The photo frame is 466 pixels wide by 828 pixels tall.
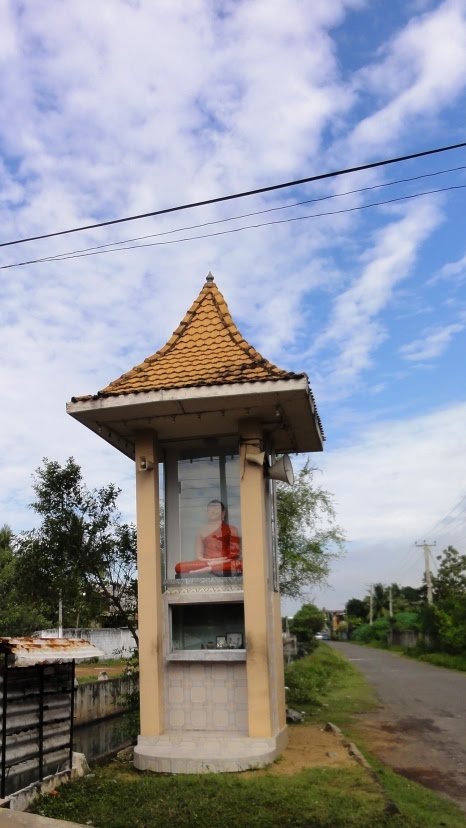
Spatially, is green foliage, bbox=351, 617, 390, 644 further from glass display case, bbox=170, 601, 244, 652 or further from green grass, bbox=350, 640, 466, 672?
glass display case, bbox=170, 601, 244, 652

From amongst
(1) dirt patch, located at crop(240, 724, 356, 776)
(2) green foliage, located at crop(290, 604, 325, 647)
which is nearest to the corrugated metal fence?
(1) dirt patch, located at crop(240, 724, 356, 776)

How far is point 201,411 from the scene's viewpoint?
365 inches

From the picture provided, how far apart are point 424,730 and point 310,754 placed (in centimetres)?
506

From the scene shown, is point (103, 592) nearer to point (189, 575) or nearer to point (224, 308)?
point (189, 575)

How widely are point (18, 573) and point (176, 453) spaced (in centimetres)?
453

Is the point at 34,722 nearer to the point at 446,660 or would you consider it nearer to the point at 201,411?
the point at 201,411

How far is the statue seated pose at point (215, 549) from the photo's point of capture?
31.3 ft

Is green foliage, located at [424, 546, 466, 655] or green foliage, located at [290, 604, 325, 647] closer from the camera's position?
green foliage, located at [424, 546, 466, 655]

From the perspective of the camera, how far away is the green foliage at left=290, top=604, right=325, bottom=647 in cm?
5416

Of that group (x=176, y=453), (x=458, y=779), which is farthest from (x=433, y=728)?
(x=176, y=453)

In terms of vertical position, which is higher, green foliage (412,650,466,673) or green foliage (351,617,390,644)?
green foliage (412,650,466,673)

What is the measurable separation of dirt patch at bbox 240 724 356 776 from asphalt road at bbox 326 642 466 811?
78 cm

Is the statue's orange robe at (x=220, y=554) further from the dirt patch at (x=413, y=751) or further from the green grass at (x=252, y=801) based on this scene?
the dirt patch at (x=413, y=751)

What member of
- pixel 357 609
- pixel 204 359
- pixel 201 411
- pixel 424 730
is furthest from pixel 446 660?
pixel 357 609
